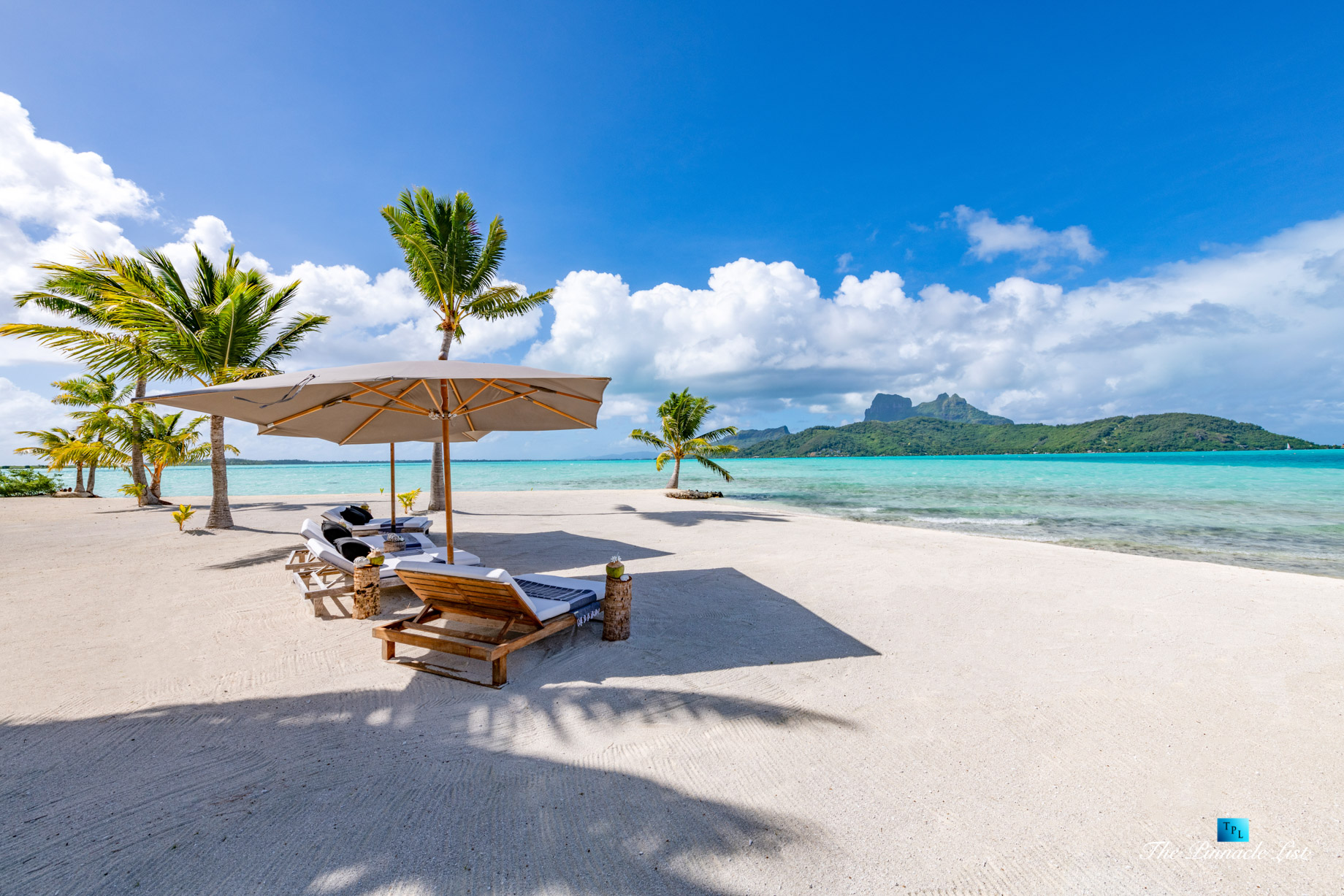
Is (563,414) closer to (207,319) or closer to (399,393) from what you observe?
(399,393)

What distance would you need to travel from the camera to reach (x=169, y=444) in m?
15.8

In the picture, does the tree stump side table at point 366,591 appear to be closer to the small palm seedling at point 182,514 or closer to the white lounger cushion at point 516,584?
the white lounger cushion at point 516,584

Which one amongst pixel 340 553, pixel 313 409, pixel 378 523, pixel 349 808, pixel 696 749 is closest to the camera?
pixel 349 808

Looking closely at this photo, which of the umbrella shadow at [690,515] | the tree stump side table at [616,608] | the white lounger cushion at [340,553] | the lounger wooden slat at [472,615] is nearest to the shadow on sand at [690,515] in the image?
the umbrella shadow at [690,515]

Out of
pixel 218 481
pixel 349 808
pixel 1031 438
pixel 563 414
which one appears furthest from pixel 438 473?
pixel 1031 438

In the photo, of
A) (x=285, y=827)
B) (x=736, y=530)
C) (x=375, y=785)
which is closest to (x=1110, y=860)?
(x=375, y=785)

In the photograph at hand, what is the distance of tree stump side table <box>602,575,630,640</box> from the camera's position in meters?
4.51

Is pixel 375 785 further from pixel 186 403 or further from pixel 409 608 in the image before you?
pixel 186 403

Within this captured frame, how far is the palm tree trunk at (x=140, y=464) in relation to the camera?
15.5 metres

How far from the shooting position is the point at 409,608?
5.46 metres

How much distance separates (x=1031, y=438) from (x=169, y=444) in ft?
430

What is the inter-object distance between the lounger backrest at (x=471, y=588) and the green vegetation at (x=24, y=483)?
26570mm

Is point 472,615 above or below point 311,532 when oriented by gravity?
below

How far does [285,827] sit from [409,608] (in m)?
3.33
